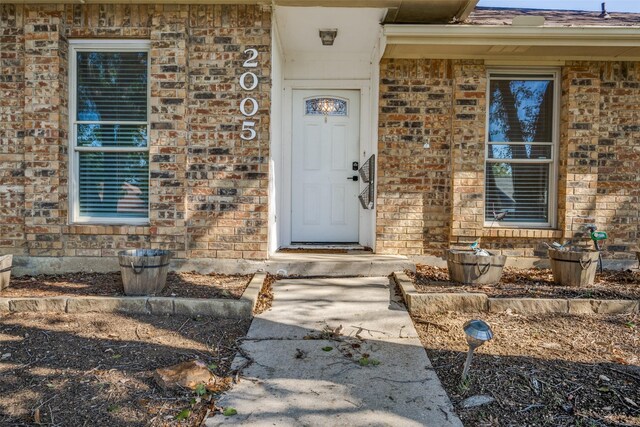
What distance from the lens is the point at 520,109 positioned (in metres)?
5.91

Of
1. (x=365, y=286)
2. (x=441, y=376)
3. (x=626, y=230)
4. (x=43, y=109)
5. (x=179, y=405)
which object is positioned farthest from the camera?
(x=626, y=230)

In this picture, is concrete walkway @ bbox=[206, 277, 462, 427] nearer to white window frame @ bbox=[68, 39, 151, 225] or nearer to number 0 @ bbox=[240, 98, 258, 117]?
number 0 @ bbox=[240, 98, 258, 117]

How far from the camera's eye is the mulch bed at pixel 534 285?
439 cm

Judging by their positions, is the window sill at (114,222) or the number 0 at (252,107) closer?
the number 0 at (252,107)

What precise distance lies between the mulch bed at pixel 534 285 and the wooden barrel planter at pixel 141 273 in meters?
2.48

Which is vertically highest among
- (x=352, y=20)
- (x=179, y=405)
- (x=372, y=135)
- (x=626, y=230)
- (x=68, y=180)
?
(x=352, y=20)

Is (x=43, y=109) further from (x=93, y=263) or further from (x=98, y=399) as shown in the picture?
(x=98, y=399)

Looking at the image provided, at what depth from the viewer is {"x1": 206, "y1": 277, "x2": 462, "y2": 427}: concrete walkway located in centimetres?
250

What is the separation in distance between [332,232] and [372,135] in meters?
1.53

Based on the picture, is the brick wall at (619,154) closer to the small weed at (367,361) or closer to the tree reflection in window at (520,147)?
the tree reflection in window at (520,147)

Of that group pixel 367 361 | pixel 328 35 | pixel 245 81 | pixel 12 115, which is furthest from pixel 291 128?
pixel 367 361

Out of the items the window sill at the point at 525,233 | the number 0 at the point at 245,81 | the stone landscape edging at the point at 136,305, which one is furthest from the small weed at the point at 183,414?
the window sill at the point at 525,233

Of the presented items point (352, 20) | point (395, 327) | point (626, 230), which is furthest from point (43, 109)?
point (626, 230)

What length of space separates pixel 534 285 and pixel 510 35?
9.19 ft
